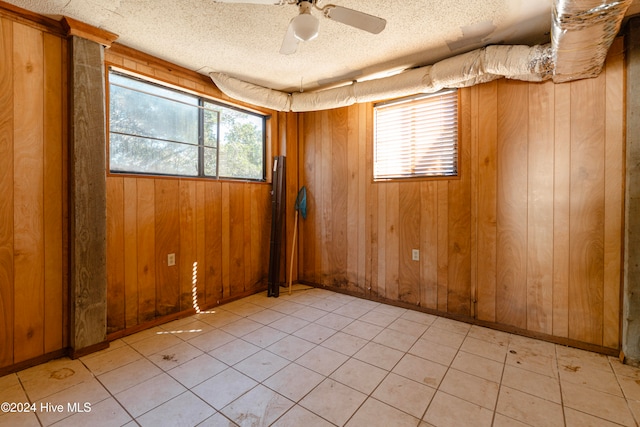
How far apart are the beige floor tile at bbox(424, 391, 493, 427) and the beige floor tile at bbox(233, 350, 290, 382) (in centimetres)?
98

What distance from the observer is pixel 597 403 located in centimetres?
164

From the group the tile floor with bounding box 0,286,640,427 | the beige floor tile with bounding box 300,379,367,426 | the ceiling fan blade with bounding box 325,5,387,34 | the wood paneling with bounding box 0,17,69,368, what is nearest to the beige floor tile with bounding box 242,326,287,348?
the tile floor with bounding box 0,286,640,427

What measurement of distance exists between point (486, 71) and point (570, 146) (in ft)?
2.96

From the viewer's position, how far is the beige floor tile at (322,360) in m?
1.97

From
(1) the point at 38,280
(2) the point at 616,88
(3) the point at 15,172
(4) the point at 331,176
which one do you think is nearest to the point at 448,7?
(2) the point at 616,88

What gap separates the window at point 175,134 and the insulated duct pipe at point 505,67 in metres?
0.38

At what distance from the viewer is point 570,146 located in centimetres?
227

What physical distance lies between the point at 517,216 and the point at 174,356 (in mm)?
3034

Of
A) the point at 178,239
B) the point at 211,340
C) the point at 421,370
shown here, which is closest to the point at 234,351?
the point at 211,340

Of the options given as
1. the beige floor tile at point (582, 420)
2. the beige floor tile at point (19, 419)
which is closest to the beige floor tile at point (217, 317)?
the beige floor tile at point (19, 419)

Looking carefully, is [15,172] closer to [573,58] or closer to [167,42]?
[167,42]

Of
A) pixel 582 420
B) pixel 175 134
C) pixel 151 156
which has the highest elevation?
pixel 175 134

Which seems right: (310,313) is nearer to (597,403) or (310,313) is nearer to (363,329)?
(363,329)

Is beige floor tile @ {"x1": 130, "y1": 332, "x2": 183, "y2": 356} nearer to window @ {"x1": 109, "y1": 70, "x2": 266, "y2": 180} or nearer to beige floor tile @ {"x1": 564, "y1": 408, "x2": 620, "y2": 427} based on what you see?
window @ {"x1": 109, "y1": 70, "x2": 266, "y2": 180}
